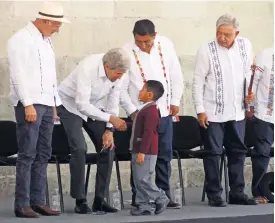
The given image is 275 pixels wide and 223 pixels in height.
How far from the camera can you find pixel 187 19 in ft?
32.2

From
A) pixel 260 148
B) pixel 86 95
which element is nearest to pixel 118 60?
pixel 86 95

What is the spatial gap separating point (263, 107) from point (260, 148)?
0.36 meters

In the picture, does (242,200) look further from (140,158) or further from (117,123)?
(117,123)

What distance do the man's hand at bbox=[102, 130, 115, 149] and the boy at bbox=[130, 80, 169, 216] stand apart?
16 cm

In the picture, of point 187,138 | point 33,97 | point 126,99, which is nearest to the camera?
point 33,97

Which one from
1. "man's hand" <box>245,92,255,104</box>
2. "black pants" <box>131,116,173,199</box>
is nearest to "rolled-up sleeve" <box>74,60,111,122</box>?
"black pants" <box>131,116,173,199</box>

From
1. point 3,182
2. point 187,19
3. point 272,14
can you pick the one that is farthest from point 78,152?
point 272,14

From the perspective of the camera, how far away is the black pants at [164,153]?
802 centimetres

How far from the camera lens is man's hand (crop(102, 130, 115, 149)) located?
7680mm

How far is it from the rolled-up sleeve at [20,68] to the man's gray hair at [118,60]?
2.16 feet

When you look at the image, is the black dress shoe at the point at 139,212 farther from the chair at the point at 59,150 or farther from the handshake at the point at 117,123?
the chair at the point at 59,150

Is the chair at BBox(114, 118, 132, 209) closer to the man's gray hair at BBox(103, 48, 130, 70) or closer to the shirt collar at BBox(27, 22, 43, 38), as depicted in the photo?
the man's gray hair at BBox(103, 48, 130, 70)

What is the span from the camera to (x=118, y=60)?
746 centimetres

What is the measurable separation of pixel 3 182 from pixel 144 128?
2.10 metres
